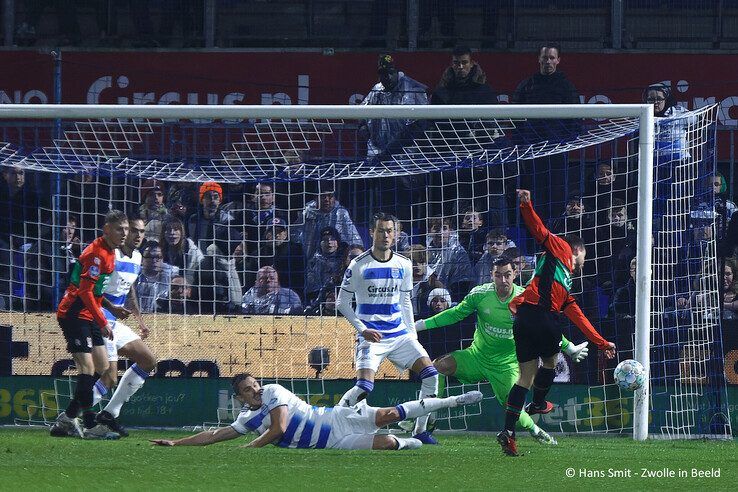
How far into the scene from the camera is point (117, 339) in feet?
38.3

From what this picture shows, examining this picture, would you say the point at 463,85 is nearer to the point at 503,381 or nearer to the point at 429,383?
the point at 503,381

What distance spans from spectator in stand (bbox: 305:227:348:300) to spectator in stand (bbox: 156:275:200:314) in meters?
1.14

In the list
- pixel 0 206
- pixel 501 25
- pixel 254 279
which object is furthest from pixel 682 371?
pixel 0 206

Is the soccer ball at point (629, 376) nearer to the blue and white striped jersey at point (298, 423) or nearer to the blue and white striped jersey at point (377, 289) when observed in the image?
the blue and white striped jersey at point (377, 289)

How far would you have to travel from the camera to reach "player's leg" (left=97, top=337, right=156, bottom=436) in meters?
11.5

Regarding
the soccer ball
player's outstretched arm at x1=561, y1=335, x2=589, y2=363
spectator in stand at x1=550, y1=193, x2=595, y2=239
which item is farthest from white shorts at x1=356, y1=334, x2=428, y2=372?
spectator in stand at x1=550, y1=193, x2=595, y2=239

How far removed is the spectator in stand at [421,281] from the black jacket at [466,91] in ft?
5.86

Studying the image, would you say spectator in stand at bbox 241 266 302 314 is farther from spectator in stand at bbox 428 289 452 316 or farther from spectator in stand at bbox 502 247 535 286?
spectator in stand at bbox 502 247 535 286

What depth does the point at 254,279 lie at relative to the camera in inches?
515

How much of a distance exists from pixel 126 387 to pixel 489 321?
3222 millimetres

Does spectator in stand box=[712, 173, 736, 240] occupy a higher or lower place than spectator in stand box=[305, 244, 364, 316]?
higher

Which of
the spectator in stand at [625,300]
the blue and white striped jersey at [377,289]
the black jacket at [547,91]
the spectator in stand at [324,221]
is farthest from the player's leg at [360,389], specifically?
the black jacket at [547,91]

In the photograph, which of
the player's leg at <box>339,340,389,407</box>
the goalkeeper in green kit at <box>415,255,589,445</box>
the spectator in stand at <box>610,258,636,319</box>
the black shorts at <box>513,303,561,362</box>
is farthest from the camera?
the spectator in stand at <box>610,258,636,319</box>

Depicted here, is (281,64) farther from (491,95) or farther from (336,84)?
(491,95)
